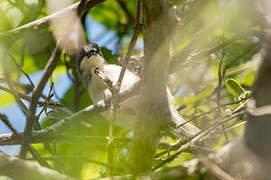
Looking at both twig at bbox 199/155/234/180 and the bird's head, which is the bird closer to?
the bird's head

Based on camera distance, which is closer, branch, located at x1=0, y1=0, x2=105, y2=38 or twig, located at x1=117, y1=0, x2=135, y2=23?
branch, located at x1=0, y1=0, x2=105, y2=38

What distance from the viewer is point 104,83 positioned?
130 inches

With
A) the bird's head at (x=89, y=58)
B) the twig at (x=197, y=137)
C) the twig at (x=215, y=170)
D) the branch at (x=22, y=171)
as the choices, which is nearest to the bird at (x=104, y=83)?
the bird's head at (x=89, y=58)

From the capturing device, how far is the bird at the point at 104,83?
9.59 feet

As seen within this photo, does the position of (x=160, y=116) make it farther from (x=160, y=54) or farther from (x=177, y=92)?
(x=177, y=92)

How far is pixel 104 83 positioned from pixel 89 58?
58 cm

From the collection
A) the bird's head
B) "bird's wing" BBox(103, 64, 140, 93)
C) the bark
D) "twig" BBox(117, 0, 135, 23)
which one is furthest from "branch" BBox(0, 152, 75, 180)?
"twig" BBox(117, 0, 135, 23)

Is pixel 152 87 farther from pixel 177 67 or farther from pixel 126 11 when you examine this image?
pixel 126 11

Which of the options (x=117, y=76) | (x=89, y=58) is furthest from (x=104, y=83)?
(x=89, y=58)

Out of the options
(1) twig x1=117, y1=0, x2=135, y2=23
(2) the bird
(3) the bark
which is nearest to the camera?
(3) the bark

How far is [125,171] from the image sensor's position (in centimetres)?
156

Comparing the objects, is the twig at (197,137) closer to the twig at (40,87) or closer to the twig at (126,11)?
the twig at (40,87)

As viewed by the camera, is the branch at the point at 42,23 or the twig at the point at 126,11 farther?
the twig at the point at 126,11

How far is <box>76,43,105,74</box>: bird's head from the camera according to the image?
371cm
